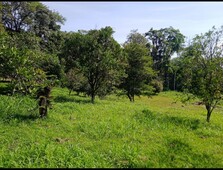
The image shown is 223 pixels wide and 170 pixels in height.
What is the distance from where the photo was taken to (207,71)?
1652 centimetres

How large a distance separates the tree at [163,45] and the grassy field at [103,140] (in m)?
56.5

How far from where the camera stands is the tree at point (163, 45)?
71556 mm

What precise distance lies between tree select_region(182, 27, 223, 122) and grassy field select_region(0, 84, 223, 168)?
1.68 meters

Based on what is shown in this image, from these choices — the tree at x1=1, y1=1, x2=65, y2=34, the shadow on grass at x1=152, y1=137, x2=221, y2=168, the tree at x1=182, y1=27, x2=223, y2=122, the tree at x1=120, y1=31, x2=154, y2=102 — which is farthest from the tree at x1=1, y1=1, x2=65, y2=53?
the shadow on grass at x1=152, y1=137, x2=221, y2=168

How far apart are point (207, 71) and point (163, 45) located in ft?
194

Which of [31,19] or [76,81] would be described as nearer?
[76,81]

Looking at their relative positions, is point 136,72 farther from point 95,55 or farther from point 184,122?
point 184,122

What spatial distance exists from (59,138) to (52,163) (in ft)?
8.73

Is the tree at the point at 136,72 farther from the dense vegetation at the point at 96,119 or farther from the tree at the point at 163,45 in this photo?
the tree at the point at 163,45

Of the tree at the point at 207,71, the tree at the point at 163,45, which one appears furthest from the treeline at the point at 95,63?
the tree at the point at 163,45

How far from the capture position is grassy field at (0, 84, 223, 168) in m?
8.32

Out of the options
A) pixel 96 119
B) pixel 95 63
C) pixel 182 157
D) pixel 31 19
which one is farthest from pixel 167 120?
pixel 31 19

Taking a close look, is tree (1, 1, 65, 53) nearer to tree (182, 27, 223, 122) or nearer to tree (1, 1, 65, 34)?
tree (1, 1, 65, 34)

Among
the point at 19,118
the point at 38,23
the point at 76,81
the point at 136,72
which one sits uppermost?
the point at 38,23
